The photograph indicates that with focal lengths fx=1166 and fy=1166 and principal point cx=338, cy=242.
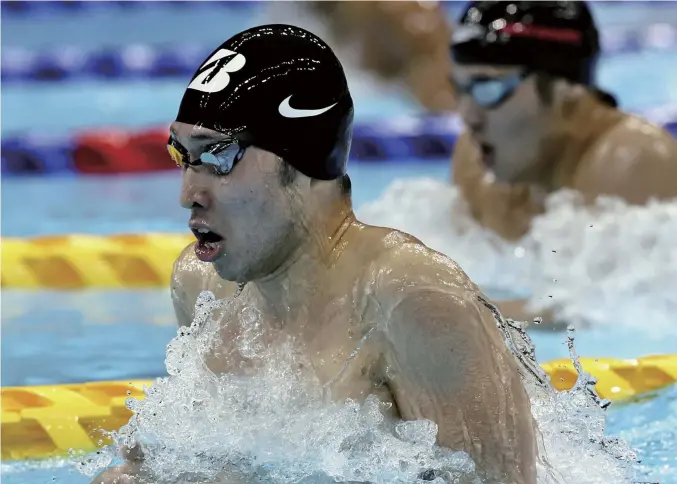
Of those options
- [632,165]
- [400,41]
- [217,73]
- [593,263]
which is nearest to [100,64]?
[400,41]

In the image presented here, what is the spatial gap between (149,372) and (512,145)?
1.36 meters

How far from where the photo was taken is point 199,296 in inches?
81.0

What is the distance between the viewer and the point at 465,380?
65.7 inches

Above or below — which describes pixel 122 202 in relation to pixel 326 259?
below

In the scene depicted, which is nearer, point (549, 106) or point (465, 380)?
point (465, 380)

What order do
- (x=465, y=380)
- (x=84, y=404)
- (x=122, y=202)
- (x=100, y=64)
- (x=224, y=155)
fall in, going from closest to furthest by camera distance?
(x=465, y=380) < (x=224, y=155) < (x=84, y=404) < (x=122, y=202) < (x=100, y=64)

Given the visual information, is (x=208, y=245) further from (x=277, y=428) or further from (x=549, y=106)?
(x=549, y=106)

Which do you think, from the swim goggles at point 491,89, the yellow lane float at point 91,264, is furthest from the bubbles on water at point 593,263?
the yellow lane float at point 91,264

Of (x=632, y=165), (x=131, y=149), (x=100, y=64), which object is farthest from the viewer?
(x=100, y=64)

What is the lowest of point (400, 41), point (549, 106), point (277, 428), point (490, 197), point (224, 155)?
point (400, 41)

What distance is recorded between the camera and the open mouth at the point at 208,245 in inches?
71.3

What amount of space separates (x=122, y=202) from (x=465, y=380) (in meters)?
3.86

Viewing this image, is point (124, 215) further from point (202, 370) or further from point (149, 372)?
point (202, 370)

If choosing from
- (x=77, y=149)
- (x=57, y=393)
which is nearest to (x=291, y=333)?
(x=57, y=393)
